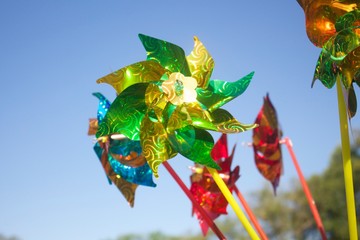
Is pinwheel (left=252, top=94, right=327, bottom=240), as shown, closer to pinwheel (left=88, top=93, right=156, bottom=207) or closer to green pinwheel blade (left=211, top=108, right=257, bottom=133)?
pinwheel (left=88, top=93, right=156, bottom=207)

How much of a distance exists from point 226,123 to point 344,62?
1.58ft

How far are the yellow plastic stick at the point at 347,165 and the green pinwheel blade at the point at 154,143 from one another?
0.62 metres

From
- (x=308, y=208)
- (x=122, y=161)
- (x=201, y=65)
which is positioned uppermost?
(x=201, y=65)

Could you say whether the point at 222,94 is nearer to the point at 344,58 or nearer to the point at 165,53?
the point at 165,53

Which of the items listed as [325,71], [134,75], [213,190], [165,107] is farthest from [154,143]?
[213,190]

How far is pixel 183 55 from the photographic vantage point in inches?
77.3

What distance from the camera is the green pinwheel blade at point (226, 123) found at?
183cm

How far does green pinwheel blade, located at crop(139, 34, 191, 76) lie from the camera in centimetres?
191

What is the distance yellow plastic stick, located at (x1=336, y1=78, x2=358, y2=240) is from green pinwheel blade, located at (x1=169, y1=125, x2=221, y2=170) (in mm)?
478

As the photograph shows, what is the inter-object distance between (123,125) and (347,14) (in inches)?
36.2

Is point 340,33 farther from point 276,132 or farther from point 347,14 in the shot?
point 276,132

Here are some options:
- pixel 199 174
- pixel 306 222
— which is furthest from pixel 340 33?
pixel 306 222

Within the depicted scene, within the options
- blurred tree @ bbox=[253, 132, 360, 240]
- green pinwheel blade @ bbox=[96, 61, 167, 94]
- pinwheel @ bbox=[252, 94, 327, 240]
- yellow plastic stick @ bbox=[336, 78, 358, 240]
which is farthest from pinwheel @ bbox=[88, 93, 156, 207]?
blurred tree @ bbox=[253, 132, 360, 240]

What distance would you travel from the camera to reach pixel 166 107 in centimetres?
192
